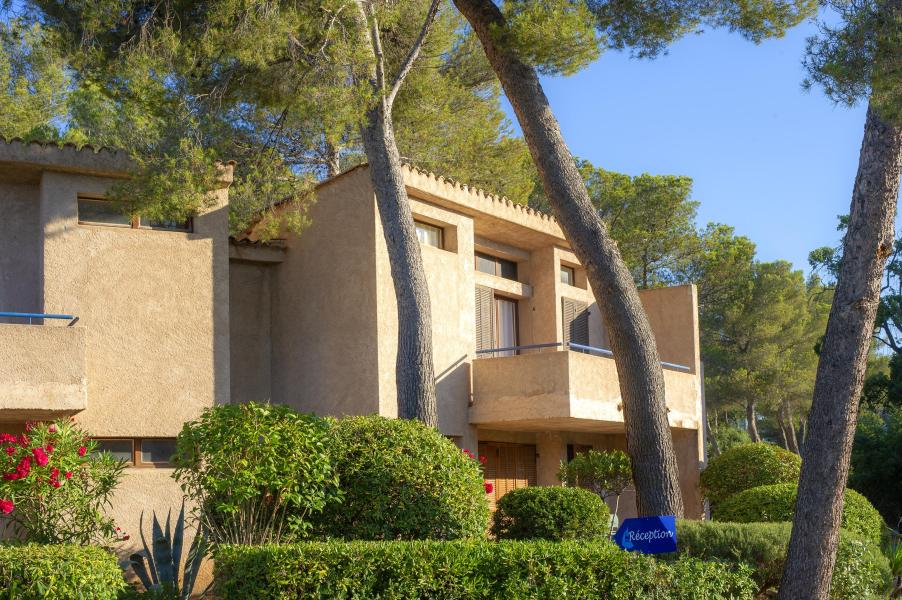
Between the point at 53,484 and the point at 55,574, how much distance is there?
224 cm

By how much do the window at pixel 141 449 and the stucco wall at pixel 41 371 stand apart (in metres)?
1.15

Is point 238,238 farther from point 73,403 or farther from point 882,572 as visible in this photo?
point 882,572

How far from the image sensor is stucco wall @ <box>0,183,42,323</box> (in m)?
15.2

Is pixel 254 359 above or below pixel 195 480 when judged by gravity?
above

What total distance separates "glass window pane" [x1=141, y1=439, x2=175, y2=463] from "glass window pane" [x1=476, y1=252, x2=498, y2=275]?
7.65m

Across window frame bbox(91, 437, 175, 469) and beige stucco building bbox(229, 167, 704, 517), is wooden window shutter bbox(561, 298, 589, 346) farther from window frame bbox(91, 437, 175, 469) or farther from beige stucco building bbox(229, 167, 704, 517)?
window frame bbox(91, 437, 175, 469)

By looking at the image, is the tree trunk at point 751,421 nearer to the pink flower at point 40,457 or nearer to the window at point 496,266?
the window at point 496,266

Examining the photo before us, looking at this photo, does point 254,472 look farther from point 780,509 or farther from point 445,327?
point 780,509

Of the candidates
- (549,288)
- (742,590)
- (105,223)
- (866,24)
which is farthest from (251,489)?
(549,288)

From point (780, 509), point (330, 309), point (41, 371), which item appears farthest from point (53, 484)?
point (780, 509)

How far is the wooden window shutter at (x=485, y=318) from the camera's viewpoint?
2009 centimetres

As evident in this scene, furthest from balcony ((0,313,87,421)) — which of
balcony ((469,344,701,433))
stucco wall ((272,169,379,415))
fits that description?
balcony ((469,344,701,433))

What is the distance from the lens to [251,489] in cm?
1070

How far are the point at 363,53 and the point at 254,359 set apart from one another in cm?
657
